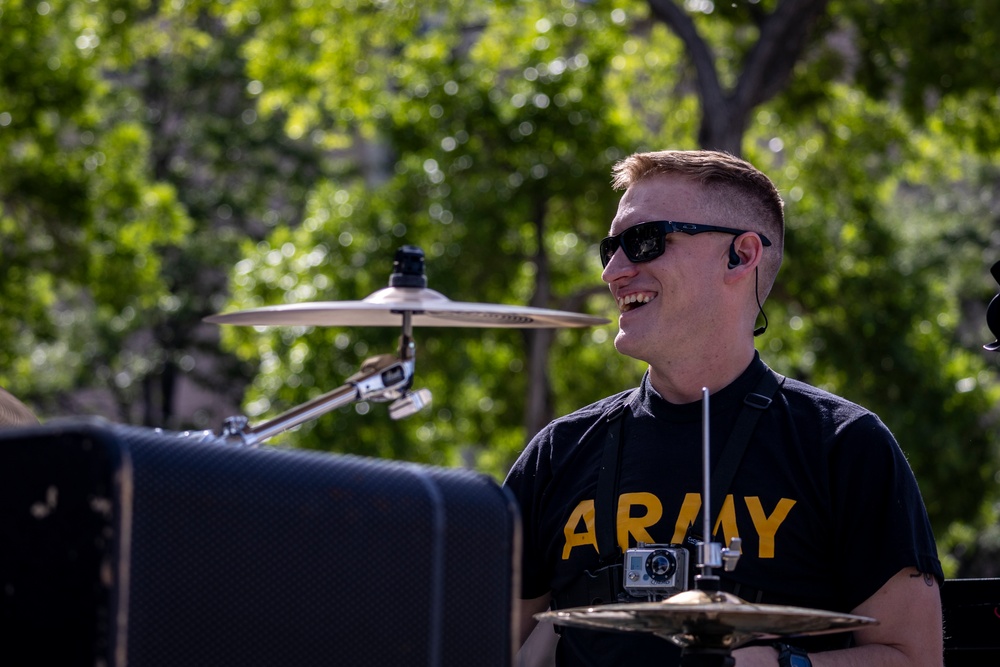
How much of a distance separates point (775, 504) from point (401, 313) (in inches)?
49.5

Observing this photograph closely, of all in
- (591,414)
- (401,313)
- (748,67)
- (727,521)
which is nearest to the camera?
(727,521)

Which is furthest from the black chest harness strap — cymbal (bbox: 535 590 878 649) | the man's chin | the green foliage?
the green foliage

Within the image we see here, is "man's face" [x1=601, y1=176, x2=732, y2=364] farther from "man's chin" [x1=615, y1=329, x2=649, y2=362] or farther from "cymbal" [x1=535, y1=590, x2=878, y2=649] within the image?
"cymbal" [x1=535, y1=590, x2=878, y2=649]

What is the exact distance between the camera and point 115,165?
13992 mm

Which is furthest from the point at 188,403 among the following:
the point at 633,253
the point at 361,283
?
the point at 633,253

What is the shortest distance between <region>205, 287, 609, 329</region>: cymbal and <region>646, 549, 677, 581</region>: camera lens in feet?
3.07

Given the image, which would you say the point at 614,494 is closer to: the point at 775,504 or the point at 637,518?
the point at 637,518

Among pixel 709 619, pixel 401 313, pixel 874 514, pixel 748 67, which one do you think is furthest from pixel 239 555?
pixel 748 67

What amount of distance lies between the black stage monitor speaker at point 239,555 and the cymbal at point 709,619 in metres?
0.20

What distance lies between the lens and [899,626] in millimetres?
2748

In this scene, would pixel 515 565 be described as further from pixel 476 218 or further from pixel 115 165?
pixel 115 165

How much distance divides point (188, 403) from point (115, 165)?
2134 cm

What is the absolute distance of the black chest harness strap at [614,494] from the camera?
2896 mm

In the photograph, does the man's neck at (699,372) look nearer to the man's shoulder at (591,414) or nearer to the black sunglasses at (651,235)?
the man's shoulder at (591,414)
